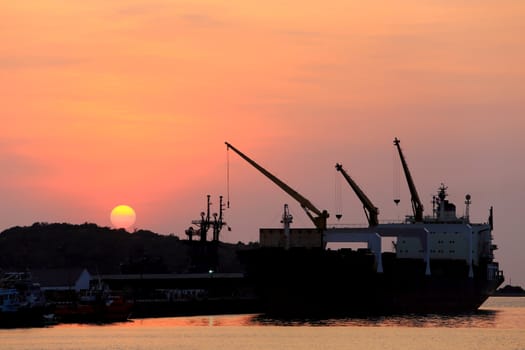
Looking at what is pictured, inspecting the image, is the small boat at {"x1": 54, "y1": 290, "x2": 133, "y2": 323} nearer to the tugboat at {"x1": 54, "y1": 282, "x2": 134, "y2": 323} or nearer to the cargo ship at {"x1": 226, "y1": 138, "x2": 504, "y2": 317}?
the tugboat at {"x1": 54, "y1": 282, "x2": 134, "y2": 323}

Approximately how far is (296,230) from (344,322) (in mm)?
25399

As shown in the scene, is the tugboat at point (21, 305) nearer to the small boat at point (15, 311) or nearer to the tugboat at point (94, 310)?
the small boat at point (15, 311)

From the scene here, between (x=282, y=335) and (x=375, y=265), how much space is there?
37760mm

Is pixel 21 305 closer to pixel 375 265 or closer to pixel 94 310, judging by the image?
pixel 94 310

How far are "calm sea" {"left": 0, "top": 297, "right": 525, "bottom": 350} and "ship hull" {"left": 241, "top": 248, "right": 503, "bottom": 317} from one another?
3836mm

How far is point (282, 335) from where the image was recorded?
12888 centimetres

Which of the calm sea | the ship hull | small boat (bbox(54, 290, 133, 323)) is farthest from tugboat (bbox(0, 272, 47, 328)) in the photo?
the ship hull

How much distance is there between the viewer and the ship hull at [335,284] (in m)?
156

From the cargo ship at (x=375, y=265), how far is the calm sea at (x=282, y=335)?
463 cm

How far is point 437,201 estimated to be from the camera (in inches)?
7421

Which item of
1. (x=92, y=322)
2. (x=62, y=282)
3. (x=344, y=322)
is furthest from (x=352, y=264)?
(x=62, y=282)

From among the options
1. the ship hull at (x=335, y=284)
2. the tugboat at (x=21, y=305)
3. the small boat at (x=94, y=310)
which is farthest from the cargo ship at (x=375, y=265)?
the tugboat at (x=21, y=305)

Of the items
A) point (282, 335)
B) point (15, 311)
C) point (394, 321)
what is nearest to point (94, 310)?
point (15, 311)

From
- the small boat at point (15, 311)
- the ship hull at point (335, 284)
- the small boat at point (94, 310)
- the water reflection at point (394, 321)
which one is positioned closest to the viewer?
the small boat at point (15, 311)
